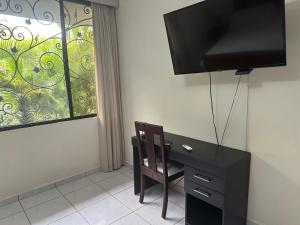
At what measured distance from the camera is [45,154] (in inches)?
105

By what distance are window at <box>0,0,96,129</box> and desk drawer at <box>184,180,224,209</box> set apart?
187cm

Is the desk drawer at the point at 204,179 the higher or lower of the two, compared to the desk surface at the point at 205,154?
lower

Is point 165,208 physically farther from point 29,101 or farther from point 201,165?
point 29,101

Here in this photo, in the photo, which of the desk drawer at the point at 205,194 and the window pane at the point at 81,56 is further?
the window pane at the point at 81,56

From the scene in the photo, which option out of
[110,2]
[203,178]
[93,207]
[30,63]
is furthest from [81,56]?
[203,178]

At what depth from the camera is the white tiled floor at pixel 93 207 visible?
81.7 inches

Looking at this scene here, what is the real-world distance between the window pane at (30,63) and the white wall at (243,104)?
980 mm

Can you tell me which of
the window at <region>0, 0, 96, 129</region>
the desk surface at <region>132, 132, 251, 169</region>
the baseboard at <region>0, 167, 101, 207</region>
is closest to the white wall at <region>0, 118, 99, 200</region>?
the baseboard at <region>0, 167, 101, 207</region>

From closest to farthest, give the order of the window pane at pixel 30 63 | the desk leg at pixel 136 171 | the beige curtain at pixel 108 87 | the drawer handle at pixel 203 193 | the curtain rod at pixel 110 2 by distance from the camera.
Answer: the drawer handle at pixel 203 193 < the window pane at pixel 30 63 < the desk leg at pixel 136 171 < the curtain rod at pixel 110 2 < the beige curtain at pixel 108 87

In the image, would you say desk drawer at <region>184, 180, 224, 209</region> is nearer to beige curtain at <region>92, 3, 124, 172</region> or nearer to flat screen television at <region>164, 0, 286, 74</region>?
flat screen television at <region>164, 0, 286, 74</region>

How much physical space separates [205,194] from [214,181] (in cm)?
17

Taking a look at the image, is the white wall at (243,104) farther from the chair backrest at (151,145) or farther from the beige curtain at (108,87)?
the chair backrest at (151,145)

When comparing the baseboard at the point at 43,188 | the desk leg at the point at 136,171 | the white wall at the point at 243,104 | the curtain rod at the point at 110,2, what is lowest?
the baseboard at the point at 43,188

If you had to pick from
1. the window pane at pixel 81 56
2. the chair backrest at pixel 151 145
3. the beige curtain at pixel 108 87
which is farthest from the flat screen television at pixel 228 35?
the window pane at pixel 81 56
